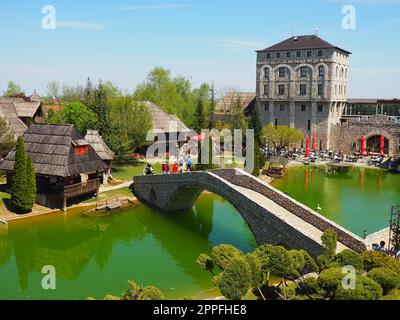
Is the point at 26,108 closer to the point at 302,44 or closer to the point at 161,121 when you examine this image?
the point at 161,121

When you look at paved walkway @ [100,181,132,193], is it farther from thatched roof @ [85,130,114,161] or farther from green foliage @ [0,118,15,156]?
green foliage @ [0,118,15,156]

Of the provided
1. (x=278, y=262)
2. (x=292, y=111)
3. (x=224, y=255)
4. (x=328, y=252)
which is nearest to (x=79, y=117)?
(x=292, y=111)

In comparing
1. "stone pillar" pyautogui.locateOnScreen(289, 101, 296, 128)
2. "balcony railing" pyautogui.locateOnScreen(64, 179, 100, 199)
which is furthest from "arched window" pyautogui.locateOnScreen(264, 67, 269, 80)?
"balcony railing" pyautogui.locateOnScreen(64, 179, 100, 199)

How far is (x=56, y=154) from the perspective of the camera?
2938 centimetres

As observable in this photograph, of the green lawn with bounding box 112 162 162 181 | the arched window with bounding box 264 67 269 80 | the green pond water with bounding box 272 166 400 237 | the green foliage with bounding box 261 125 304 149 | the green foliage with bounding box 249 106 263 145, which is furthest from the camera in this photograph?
the arched window with bounding box 264 67 269 80

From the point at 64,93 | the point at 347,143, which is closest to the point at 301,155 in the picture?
the point at 347,143

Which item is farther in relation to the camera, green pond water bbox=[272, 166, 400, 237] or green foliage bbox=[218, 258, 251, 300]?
green pond water bbox=[272, 166, 400, 237]

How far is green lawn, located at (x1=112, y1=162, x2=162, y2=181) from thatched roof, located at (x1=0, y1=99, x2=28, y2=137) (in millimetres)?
8783

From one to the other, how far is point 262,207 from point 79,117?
2429 cm

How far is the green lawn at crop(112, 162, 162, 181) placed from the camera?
37.6 m

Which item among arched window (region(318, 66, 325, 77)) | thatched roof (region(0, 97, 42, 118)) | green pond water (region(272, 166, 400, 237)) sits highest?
arched window (region(318, 66, 325, 77))

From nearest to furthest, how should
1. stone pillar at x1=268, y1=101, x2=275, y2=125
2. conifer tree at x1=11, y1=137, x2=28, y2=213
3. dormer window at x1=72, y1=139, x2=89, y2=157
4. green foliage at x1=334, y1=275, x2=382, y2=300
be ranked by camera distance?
green foliage at x1=334, y1=275, x2=382, y2=300
conifer tree at x1=11, y1=137, x2=28, y2=213
dormer window at x1=72, y1=139, x2=89, y2=157
stone pillar at x1=268, y1=101, x2=275, y2=125

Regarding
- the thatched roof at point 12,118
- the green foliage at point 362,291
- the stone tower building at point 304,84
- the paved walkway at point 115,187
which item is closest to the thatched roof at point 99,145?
the paved walkway at point 115,187

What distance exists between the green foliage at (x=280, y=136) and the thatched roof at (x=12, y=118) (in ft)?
83.0
